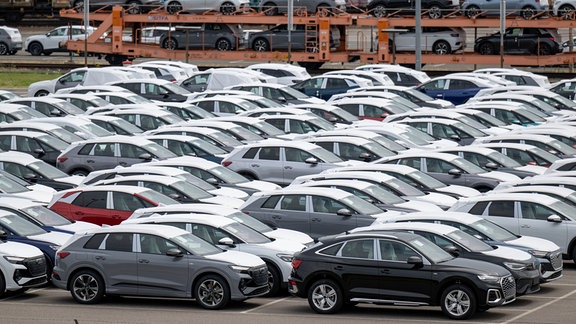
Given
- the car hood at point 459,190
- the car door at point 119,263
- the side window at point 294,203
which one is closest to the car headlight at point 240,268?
the car door at point 119,263

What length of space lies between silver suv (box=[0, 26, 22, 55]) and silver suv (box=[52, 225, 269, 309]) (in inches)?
1932

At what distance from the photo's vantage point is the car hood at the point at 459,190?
82.4 feet

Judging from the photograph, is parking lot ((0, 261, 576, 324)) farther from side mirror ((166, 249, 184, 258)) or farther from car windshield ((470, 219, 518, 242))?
car windshield ((470, 219, 518, 242))

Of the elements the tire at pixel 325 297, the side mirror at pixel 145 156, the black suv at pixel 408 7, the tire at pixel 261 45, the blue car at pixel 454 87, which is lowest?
the tire at pixel 325 297

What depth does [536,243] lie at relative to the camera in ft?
66.1

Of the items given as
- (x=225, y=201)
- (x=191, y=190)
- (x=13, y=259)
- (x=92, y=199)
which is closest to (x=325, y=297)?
(x=13, y=259)

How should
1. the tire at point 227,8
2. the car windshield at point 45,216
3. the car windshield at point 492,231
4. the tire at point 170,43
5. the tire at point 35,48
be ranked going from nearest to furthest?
1. the car windshield at point 492,231
2. the car windshield at point 45,216
3. the tire at point 227,8
4. the tire at point 170,43
5. the tire at point 35,48

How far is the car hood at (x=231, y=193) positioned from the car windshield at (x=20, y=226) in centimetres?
443

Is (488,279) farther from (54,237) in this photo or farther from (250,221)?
(54,237)

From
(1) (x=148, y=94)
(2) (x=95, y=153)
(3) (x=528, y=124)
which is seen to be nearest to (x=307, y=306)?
(2) (x=95, y=153)

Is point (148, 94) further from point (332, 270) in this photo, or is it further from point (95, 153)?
point (332, 270)

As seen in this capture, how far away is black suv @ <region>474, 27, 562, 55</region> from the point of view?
53875mm

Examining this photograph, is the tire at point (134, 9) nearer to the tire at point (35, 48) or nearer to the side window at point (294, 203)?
the tire at point (35, 48)

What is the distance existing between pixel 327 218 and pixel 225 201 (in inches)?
98.8
